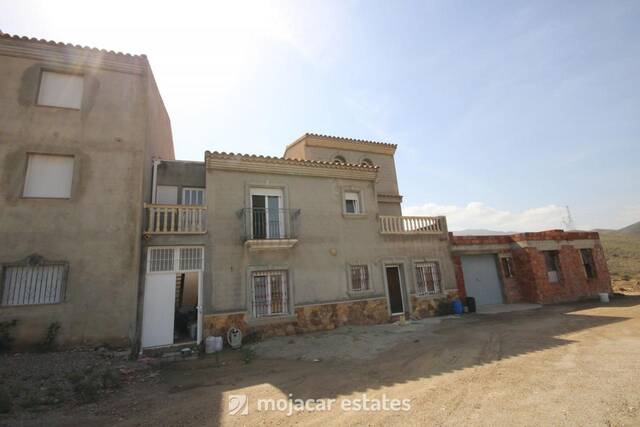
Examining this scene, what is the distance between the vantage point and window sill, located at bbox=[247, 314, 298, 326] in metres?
9.82

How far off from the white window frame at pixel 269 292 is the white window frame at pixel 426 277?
637 centimetres

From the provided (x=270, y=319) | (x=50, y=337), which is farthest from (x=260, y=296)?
(x=50, y=337)

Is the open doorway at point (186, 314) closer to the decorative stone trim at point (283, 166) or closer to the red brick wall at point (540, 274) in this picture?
the decorative stone trim at point (283, 166)

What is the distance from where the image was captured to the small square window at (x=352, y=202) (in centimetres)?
1312

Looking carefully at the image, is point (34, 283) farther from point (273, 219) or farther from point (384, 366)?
point (384, 366)

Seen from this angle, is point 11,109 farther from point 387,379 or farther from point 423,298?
point 423,298

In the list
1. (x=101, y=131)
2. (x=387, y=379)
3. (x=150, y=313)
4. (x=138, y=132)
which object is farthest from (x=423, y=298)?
(x=101, y=131)

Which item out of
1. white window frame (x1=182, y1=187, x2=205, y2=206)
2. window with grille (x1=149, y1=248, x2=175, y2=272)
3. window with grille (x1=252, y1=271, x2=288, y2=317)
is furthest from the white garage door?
window with grille (x1=149, y1=248, x2=175, y2=272)

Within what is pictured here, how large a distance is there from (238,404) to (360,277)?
785cm

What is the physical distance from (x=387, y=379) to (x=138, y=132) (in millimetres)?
10708

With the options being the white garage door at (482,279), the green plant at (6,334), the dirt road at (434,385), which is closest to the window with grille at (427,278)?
the white garage door at (482,279)

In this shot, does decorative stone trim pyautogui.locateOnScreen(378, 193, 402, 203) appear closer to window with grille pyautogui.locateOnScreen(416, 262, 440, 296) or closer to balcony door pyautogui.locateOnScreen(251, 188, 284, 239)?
window with grille pyautogui.locateOnScreen(416, 262, 440, 296)

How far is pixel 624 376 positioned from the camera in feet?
16.7

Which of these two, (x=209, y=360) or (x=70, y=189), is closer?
(x=209, y=360)
